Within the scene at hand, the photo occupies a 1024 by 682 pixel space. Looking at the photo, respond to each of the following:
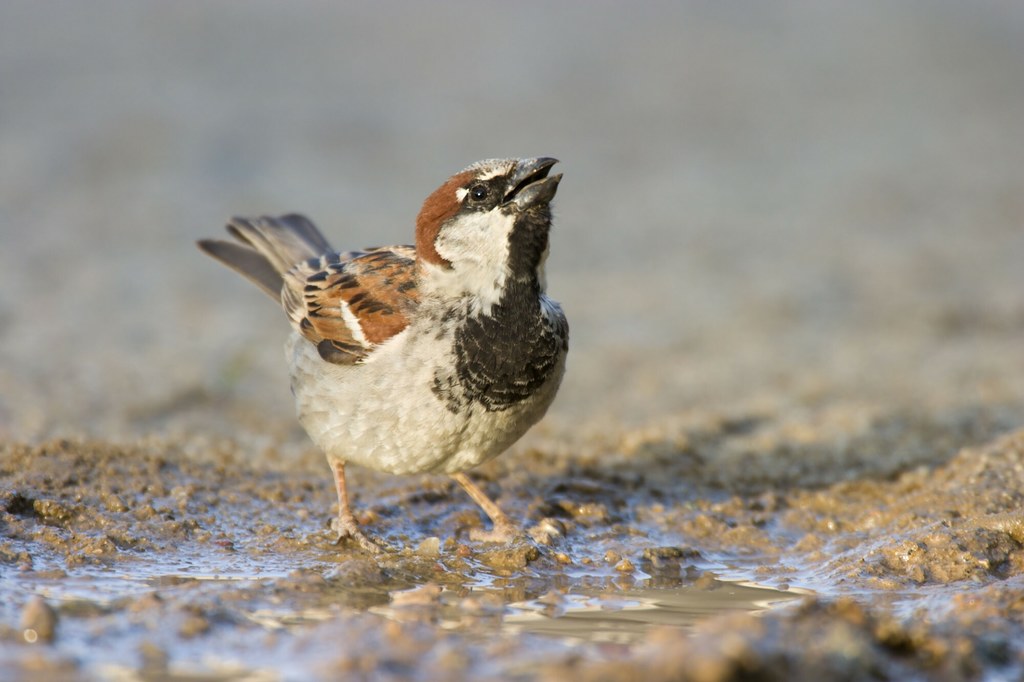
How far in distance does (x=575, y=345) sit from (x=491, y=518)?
3.23 meters

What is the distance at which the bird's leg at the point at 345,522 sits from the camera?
15.9 ft

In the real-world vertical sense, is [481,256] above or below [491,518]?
above

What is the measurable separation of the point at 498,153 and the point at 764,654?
8132 mm

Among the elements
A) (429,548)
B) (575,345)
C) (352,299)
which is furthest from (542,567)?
(575,345)

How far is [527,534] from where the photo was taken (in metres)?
4.96

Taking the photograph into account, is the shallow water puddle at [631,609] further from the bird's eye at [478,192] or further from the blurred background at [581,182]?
the blurred background at [581,182]

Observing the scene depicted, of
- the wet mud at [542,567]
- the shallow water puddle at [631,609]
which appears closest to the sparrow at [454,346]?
the wet mud at [542,567]

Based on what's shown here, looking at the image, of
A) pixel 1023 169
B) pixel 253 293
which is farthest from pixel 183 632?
pixel 1023 169

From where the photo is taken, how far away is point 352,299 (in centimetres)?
527

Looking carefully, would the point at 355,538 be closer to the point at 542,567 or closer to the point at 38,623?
the point at 542,567

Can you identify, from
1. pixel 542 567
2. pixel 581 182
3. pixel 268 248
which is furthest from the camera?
pixel 581 182

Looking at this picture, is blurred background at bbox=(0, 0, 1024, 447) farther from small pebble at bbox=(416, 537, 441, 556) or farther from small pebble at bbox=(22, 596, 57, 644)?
small pebble at bbox=(22, 596, 57, 644)

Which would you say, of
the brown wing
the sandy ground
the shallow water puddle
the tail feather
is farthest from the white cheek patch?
the tail feather

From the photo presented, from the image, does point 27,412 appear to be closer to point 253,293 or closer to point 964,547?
point 253,293
